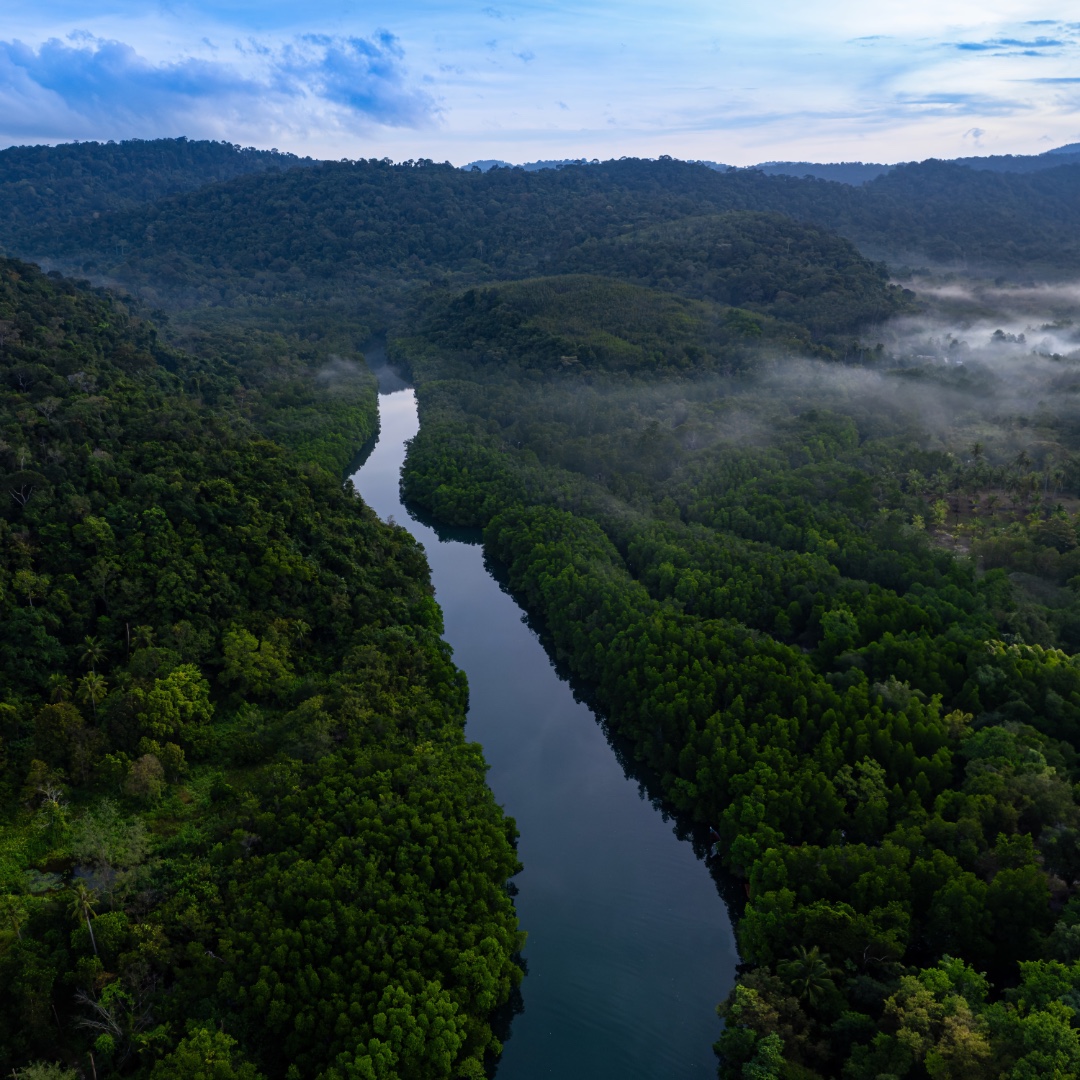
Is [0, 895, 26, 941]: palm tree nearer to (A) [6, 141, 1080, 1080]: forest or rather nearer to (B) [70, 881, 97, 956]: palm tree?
(A) [6, 141, 1080, 1080]: forest

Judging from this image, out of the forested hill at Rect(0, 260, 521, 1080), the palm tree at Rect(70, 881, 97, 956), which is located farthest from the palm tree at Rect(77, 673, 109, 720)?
the palm tree at Rect(70, 881, 97, 956)

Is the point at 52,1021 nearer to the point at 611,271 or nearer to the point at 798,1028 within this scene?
the point at 798,1028

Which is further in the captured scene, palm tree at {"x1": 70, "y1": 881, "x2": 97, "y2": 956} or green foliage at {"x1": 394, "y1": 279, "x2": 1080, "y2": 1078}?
palm tree at {"x1": 70, "y1": 881, "x2": 97, "y2": 956}

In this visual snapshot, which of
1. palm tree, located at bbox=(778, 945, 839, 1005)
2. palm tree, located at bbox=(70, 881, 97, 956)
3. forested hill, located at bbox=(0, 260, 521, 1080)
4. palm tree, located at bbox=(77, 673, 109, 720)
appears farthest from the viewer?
palm tree, located at bbox=(77, 673, 109, 720)

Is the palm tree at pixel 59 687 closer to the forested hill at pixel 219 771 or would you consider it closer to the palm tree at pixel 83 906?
the forested hill at pixel 219 771

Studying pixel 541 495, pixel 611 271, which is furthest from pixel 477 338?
pixel 541 495

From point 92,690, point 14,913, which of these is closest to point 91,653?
point 92,690

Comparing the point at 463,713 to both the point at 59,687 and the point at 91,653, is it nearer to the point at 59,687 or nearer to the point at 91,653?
the point at 91,653
